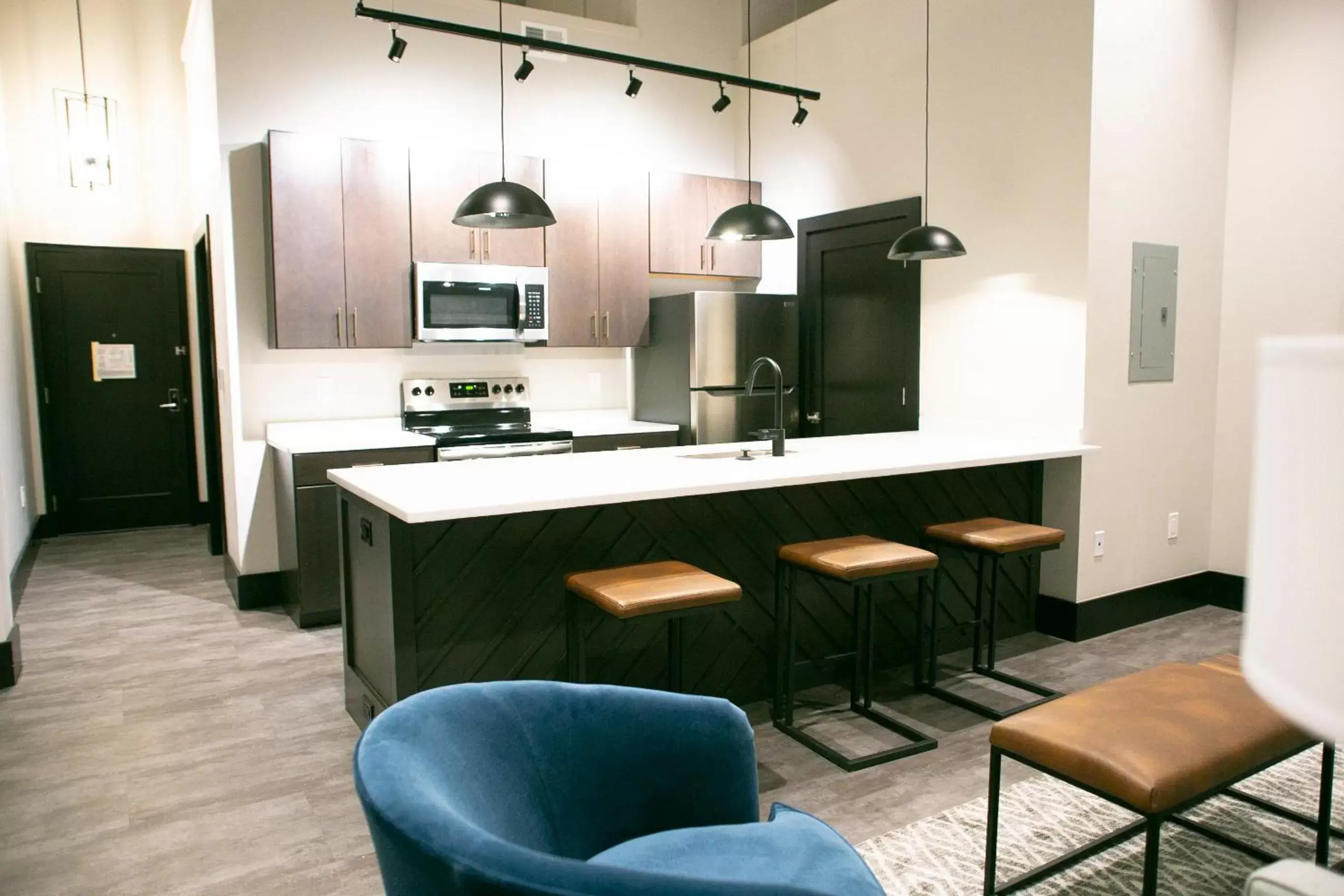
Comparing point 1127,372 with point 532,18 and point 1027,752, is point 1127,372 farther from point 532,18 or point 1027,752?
point 532,18

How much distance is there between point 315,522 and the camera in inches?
173

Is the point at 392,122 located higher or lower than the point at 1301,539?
higher

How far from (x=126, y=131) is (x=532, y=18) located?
350 centimetres

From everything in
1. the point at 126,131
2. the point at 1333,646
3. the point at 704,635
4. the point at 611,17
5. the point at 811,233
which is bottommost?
the point at 704,635

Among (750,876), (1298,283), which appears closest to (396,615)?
(750,876)

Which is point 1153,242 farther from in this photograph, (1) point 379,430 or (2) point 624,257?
(1) point 379,430

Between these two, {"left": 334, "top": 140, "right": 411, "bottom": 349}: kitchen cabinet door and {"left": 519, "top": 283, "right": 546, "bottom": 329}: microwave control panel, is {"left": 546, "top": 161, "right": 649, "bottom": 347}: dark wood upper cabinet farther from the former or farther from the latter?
{"left": 334, "top": 140, "right": 411, "bottom": 349}: kitchen cabinet door

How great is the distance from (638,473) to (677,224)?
301 cm

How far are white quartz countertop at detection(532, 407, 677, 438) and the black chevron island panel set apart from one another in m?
1.85

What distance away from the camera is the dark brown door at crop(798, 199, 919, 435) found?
504cm

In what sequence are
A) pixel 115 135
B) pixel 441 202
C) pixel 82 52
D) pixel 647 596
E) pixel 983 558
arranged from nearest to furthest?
1. pixel 647 596
2. pixel 983 558
3. pixel 441 202
4. pixel 82 52
5. pixel 115 135

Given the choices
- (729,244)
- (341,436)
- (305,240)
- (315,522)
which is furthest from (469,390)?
(729,244)

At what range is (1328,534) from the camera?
640 mm

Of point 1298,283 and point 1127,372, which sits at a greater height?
point 1298,283
